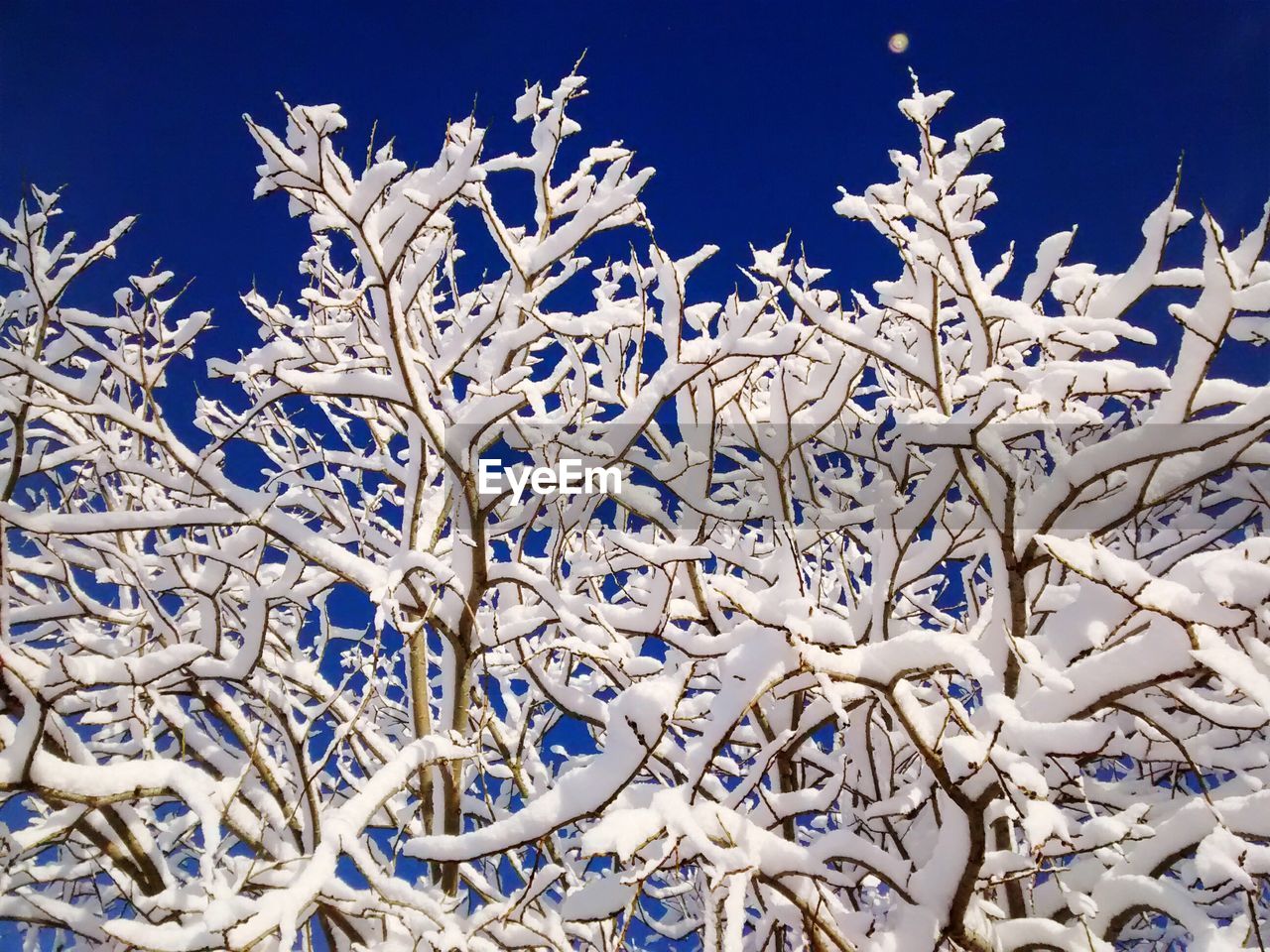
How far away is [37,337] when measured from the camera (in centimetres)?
234

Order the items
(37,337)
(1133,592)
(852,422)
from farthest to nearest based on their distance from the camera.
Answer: (852,422) → (37,337) → (1133,592)

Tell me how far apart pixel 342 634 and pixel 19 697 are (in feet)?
7.65

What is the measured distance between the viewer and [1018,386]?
6.53ft

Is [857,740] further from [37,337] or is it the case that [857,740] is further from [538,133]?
[37,337]

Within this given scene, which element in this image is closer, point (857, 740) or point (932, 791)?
point (932, 791)

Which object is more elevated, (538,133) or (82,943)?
(538,133)

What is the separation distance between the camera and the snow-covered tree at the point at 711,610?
1529 millimetres

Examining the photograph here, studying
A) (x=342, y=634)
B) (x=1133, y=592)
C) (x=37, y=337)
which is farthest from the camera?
(x=342, y=634)

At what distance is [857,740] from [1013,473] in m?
1.17

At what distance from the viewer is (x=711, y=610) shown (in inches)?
106

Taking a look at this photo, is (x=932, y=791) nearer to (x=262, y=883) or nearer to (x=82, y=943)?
(x=262, y=883)

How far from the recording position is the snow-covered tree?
60.2 inches

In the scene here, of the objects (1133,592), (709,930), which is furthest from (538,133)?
(709,930)

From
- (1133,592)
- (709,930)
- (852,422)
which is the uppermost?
(852,422)
